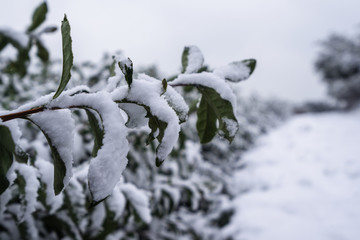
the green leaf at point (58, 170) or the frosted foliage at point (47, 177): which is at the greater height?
the green leaf at point (58, 170)

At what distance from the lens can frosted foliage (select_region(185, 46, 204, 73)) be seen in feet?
1.93

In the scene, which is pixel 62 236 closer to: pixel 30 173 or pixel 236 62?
pixel 30 173

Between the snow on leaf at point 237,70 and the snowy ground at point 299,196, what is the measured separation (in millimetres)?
1964

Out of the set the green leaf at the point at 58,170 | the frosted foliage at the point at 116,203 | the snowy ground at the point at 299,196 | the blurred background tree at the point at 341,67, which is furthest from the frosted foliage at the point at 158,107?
the blurred background tree at the point at 341,67

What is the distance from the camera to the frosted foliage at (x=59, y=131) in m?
0.42

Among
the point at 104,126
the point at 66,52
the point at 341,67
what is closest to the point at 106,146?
the point at 104,126

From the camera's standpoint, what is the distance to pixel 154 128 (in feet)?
1.51

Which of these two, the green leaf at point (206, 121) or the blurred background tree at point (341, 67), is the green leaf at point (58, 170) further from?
the blurred background tree at point (341, 67)

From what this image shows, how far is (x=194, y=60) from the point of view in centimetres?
61

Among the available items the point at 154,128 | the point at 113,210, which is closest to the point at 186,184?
the point at 113,210

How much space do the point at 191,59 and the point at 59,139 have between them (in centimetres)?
31

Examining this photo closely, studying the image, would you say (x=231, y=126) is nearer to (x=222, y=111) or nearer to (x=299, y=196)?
(x=222, y=111)

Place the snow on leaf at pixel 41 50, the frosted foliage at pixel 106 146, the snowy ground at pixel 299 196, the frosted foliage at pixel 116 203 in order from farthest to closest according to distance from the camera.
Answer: the snowy ground at pixel 299 196
the snow on leaf at pixel 41 50
the frosted foliage at pixel 116 203
the frosted foliage at pixel 106 146

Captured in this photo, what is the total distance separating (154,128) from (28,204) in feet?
1.28
